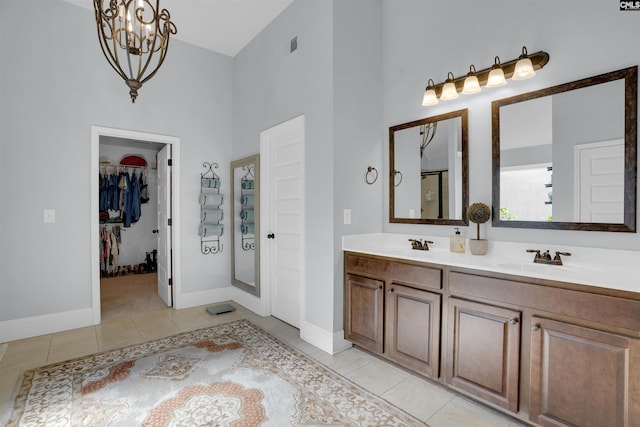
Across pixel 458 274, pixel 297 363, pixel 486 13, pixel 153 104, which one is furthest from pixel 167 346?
pixel 486 13

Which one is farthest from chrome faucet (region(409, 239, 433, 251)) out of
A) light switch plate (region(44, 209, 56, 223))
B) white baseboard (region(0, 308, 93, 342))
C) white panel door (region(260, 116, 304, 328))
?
light switch plate (region(44, 209, 56, 223))

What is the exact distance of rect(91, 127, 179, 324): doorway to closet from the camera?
4055 mm

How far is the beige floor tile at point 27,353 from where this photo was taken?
101 inches

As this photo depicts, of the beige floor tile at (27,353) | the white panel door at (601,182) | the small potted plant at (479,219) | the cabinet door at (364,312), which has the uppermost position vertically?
the white panel door at (601,182)

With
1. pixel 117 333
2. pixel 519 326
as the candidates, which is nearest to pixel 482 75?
pixel 519 326

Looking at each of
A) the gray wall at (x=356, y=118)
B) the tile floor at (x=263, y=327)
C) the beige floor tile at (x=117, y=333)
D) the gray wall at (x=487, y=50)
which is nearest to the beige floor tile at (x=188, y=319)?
the tile floor at (x=263, y=327)

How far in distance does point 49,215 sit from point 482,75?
4.27 m

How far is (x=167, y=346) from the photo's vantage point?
9.46ft

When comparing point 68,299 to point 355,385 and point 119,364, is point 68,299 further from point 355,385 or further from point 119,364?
point 355,385

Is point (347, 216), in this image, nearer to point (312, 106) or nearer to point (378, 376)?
point (312, 106)

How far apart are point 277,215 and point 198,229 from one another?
4.28 feet

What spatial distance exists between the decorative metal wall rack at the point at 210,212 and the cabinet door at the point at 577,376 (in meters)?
3.67

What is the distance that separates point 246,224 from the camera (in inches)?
161

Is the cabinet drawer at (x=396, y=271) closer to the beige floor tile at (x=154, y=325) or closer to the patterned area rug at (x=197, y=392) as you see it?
the patterned area rug at (x=197, y=392)
